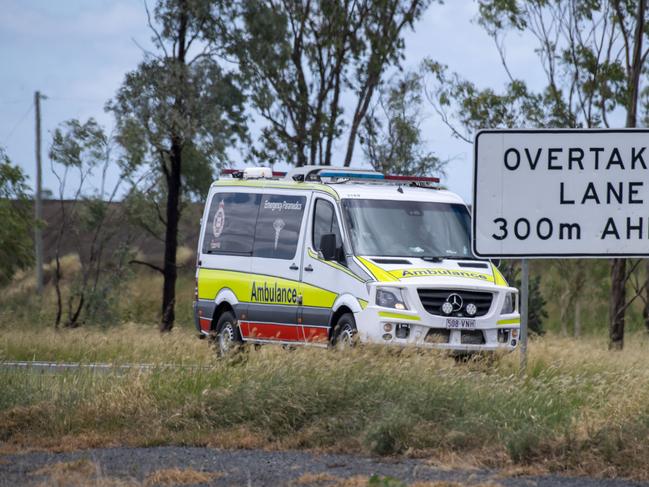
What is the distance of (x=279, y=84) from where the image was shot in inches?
1272

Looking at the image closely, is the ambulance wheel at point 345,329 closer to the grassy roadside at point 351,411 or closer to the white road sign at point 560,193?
the grassy roadside at point 351,411

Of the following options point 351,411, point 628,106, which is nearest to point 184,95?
point 628,106

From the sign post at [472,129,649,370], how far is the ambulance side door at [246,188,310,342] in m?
5.39

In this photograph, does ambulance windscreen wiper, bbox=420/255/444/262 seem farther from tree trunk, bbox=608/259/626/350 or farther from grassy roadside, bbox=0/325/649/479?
tree trunk, bbox=608/259/626/350

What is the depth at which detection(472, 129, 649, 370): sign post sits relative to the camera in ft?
36.6

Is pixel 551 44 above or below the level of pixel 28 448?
above

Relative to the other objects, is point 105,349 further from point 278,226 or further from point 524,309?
point 524,309

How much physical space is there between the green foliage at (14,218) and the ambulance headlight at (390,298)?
1811 centimetres

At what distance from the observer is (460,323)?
48.6 ft

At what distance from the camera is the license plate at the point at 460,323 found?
14.8 m

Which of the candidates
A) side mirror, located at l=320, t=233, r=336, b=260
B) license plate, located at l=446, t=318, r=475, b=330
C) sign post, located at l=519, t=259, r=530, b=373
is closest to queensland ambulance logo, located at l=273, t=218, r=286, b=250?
side mirror, located at l=320, t=233, r=336, b=260

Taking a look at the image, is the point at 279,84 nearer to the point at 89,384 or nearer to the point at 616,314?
the point at 616,314

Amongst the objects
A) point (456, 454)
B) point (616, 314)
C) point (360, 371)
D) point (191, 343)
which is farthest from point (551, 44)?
point (456, 454)

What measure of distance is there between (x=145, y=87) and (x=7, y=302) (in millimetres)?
13433
